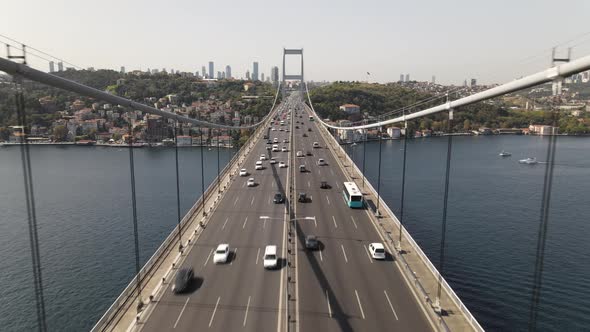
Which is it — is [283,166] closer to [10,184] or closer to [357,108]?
[10,184]

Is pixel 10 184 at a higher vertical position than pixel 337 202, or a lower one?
lower

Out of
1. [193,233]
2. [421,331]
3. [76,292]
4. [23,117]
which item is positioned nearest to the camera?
[23,117]

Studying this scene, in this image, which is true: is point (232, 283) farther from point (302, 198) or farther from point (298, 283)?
point (302, 198)

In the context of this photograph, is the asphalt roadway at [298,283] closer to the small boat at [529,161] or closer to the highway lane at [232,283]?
the highway lane at [232,283]

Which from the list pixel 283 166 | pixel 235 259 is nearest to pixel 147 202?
pixel 283 166

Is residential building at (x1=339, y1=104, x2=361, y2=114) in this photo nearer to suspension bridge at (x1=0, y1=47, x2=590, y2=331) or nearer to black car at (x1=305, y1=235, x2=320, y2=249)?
suspension bridge at (x1=0, y1=47, x2=590, y2=331)
